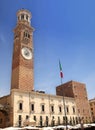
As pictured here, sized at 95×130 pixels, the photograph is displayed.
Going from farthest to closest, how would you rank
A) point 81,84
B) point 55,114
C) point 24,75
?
point 81,84 → point 24,75 → point 55,114

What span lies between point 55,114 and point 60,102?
3630 mm

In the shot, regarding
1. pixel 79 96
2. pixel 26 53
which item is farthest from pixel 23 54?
pixel 79 96

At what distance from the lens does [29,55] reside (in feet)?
154

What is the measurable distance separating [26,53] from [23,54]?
4.08ft

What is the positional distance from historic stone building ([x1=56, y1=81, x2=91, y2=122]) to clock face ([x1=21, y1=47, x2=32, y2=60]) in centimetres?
1247

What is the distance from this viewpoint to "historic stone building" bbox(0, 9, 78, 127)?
34.0 meters

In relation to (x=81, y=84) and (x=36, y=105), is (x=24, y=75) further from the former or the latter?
(x=81, y=84)

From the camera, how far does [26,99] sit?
36219 millimetres

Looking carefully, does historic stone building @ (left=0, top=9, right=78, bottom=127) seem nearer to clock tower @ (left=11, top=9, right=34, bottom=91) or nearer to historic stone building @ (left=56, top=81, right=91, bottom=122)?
clock tower @ (left=11, top=9, right=34, bottom=91)

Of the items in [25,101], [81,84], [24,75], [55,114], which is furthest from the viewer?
[81,84]

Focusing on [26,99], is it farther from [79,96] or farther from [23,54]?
[79,96]

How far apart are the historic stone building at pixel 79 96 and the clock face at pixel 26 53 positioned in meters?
12.5

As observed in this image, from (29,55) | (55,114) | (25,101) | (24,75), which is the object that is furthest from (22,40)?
(55,114)

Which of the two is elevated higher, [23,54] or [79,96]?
[23,54]
